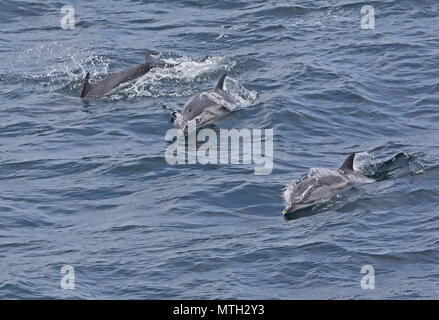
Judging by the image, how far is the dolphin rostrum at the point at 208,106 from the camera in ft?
72.1

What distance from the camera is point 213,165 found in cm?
2014

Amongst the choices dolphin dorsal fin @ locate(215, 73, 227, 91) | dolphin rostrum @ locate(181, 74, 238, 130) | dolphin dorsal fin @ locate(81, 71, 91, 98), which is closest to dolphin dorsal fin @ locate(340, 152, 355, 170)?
dolphin rostrum @ locate(181, 74, 238, 130)

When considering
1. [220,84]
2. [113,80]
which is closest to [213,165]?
[220,84]

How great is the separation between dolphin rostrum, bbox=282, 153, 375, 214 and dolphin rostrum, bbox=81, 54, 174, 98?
21.0 feet

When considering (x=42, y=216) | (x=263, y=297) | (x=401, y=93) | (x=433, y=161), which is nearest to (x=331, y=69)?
(x=401, y=93)

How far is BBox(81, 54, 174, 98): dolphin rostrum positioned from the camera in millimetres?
24219

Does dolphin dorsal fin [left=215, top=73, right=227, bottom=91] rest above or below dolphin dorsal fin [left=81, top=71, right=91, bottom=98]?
below

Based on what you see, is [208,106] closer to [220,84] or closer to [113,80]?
[220,84]

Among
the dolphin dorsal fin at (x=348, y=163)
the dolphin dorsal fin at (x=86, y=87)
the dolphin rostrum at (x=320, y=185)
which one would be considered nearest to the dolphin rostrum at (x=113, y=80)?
the dolphin dorsal fin at (x=86, y=87)

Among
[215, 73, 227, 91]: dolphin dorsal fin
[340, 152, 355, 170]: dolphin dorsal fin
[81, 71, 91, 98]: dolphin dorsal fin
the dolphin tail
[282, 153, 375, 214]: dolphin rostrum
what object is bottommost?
[282, 153, 375, 214]: dolphin rostrum

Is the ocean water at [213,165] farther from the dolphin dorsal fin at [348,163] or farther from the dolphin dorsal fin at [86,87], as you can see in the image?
the dolphin dorsal fin at [348,163]

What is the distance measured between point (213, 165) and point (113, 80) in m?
5.00

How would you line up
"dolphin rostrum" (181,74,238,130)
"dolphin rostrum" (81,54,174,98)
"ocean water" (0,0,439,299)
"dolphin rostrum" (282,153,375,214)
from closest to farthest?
"ocean water" (0,0,439,299), "dolphin rostrum" (282,153,375,214), "dolphin rostrum" (181,74,238,130), "dolphin rostrum" (81,54,174,98)

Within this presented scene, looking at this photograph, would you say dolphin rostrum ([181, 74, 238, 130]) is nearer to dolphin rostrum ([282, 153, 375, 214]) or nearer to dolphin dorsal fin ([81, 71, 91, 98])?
dolphin dorsal fin ([81, 71, 91, 98])
